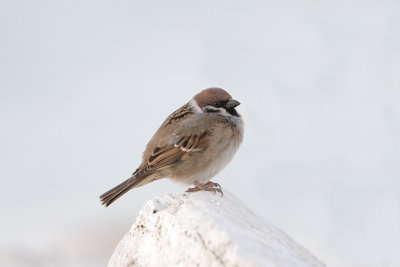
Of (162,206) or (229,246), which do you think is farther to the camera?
(162,206)

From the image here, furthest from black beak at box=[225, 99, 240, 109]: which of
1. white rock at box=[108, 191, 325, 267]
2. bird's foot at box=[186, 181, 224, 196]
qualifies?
white rock at box=[108, 191, 325, 267]

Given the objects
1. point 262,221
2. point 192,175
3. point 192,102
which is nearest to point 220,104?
point 192,102

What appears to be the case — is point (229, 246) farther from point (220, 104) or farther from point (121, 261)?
point (220, 104)

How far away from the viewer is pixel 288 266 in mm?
2377

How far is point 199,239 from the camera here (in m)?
2.33

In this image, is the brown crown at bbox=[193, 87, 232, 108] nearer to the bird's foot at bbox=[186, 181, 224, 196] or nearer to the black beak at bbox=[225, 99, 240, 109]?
the black beak at bbox=[225, 99, 240, 109]

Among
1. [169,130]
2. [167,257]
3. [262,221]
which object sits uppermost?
[169,130]

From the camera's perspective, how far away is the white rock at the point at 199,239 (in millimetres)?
2244

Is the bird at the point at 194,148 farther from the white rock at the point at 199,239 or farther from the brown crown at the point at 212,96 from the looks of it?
the white rock at the point at 199,239

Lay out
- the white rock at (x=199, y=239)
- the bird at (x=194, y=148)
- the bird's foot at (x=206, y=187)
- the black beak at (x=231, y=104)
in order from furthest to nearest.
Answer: the black beak at (x=231, y=104)
the bird at (x=194, y=148)
the bird's foot at (x=206, y=187)
the white rock at (x=199, y=239)

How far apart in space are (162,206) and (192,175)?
1297 mm

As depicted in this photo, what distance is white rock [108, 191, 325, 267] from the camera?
2244 millimetres

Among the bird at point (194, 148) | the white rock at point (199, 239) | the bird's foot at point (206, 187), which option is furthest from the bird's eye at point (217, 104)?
the white rock at point (199, 239)

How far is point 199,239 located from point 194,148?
1.82 m
